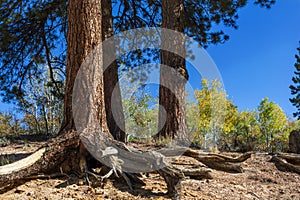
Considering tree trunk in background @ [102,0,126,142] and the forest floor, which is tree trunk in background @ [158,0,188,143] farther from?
the forest floor

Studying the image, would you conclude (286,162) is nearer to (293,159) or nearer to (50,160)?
(293,159)

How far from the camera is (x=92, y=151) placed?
252cm

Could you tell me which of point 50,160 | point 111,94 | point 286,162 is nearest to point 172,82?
point 111,94

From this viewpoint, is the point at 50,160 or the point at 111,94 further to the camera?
the point at 111,94

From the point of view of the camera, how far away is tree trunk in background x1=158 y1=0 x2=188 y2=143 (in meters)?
4.50

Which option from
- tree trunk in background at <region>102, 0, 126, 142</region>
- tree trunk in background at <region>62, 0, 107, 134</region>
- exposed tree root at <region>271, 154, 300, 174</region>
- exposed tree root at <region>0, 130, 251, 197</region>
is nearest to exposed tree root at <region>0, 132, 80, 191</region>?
exposed tree root at <region>0, 130, 251, 197</region>

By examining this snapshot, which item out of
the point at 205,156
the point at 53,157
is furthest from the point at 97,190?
the point at 205,156

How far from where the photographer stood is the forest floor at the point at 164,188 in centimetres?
218

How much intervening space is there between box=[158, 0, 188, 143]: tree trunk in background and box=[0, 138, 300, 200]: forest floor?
1103 mm

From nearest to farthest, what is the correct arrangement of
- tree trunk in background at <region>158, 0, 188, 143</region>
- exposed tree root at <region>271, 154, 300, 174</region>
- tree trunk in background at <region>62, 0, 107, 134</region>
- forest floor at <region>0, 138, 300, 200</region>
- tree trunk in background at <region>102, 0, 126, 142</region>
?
forest floor at <region>0, 138, 300, 200</region> → tree trunk in background at <region>62, 0, 107, 134</region> → exposed tree root at <region>271, 154, 300, 174</region> → tree trunk in background at <region>102, 0, 126, 142</region> → tree trunk in background at <region>158, 0, 188, 143</region>

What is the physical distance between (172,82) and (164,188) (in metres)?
2.46

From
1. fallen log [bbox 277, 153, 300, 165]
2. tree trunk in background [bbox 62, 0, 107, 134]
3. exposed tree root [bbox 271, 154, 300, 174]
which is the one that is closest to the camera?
tree trunk in background [bbox 62, 0, 107, 134]

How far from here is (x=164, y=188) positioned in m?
2.46

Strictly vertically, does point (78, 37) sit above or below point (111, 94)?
above
